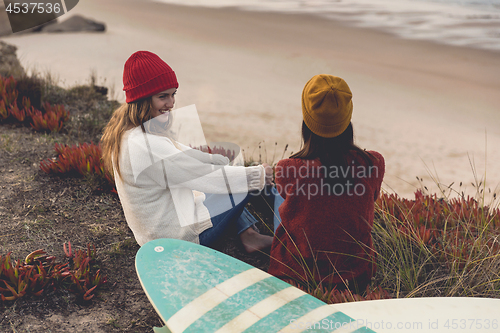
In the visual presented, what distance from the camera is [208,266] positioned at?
254cm

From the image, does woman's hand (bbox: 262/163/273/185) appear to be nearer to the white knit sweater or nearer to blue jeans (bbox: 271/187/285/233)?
the white knit sweater

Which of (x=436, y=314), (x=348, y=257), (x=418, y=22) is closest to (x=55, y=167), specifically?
(x=348, y=257)

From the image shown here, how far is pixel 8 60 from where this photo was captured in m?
7.32

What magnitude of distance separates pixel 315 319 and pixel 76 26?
46.4ft

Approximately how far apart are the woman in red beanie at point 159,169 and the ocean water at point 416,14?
34.0ft

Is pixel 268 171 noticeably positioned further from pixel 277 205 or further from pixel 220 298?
pixel 220 298

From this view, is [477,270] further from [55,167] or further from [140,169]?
[55,167]

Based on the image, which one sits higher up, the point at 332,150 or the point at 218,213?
the point at 332,150

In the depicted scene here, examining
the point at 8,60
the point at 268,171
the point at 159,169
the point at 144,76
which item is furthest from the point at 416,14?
the point at 159,169

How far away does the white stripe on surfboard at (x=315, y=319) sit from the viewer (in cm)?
214

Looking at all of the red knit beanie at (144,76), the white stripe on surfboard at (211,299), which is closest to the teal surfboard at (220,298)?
the white stripe on surfboard at (211,299)

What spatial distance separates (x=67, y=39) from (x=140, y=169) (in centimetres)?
1164

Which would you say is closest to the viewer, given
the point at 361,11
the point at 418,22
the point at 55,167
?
the point at 55,167

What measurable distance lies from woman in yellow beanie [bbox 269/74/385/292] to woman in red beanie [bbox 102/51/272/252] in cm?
41
